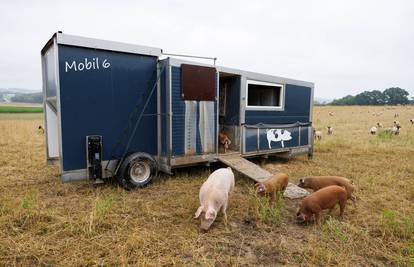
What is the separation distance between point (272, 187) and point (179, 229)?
196 centimetres

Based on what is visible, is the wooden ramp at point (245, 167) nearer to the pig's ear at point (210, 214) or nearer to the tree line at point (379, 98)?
the pig's ear at point (210, 214)

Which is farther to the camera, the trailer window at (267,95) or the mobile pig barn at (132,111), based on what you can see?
the trailer window at (267,95)

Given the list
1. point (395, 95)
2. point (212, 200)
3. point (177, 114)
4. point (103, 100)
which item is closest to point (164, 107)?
point (177, 114)

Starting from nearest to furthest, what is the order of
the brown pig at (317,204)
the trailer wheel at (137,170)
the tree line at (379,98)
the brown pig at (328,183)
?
the brown pig at (317,204), the brown pig at (328,183), the trailer wheel at (137,170), the tree line at (379,98)

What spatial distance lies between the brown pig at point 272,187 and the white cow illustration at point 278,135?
3.27 m

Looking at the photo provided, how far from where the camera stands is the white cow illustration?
28.6 ft

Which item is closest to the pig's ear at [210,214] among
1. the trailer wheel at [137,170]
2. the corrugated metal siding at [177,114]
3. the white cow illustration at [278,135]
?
the trailer wheel at [137,170]

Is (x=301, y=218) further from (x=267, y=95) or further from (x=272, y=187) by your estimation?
(x=267, y=95)

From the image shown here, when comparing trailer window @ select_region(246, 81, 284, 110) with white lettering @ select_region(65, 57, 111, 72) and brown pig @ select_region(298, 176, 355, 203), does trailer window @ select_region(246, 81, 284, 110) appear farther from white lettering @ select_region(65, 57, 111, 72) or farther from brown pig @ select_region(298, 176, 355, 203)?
white lettering @ select_region(65, 57, 111, 72)

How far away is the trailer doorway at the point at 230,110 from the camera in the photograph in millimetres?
7941

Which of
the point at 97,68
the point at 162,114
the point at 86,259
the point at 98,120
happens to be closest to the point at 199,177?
the point at 162,114

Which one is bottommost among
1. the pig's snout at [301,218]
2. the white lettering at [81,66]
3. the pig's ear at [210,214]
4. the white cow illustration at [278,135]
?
the pig's snout at [301,218]

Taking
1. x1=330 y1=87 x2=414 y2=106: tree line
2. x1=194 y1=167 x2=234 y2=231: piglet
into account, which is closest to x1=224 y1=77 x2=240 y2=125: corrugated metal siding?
x1=194 y1=167 x2=234 y2=231: piglet

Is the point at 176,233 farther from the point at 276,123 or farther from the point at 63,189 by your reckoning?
the point at 276,123
